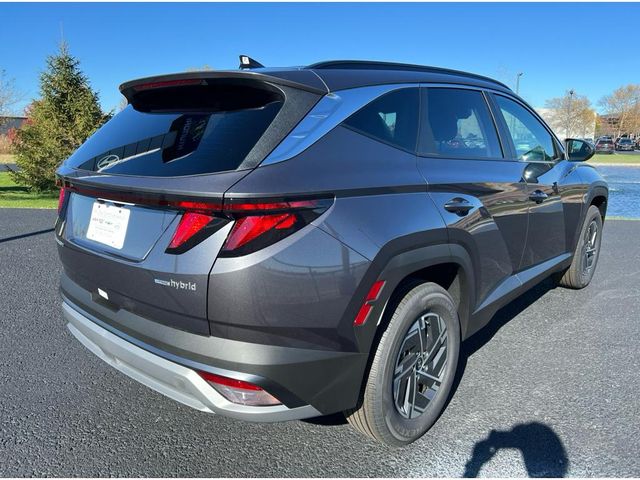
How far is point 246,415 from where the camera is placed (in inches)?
73.2

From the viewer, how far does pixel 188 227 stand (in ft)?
5.87

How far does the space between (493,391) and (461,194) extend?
1249 mm

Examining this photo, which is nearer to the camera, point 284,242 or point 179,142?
point 284,242

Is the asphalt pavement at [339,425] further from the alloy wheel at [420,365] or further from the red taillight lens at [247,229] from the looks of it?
the red taillight lens at [247,229]

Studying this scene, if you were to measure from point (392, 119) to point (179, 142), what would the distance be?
100 cm

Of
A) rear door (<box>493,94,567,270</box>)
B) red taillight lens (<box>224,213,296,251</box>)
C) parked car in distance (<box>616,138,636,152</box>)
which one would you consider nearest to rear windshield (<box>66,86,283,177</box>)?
red taillight lens (<box>224,213,296,251</box>)

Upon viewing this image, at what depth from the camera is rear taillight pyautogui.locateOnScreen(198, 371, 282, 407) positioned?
1.82 m

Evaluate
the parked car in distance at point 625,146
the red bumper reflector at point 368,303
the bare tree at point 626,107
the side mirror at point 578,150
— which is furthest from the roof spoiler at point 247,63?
the bare tree at point 626,107

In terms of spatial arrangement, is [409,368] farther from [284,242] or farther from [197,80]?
[197,80]

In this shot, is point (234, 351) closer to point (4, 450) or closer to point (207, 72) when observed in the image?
point (207, 72)

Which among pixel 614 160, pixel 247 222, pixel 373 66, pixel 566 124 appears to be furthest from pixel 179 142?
pixel 566 124

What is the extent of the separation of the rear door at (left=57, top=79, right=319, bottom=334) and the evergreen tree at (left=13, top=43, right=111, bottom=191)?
42.6ft

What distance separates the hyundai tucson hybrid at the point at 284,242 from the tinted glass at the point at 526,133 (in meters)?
0.80

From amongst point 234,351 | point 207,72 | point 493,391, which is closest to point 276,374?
point 234,351
